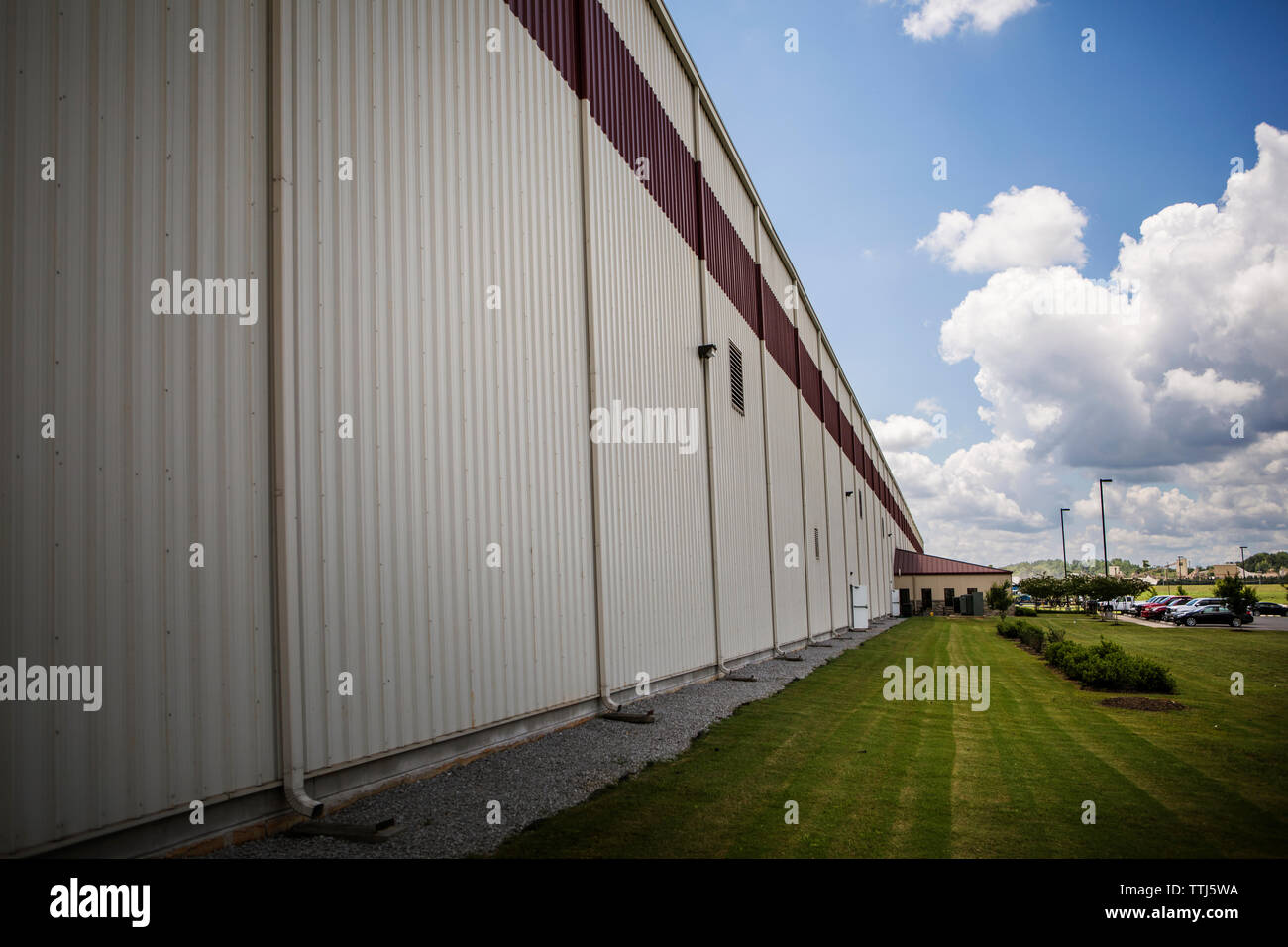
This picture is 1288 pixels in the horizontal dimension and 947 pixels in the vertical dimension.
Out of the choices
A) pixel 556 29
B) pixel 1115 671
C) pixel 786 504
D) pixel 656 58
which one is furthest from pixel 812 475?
pixel 556 29

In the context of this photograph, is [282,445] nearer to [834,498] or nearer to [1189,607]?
[834,498]

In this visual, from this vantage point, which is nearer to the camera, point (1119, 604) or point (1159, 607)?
point (1159, 607)

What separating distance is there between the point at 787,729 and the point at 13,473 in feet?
29.7

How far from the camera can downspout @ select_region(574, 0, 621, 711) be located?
10422 millimetres

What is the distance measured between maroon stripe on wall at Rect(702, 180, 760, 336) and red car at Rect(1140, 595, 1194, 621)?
38836 millimetres

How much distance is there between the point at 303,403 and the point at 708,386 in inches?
443

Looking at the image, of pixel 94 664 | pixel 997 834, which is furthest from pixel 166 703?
pixel 997 834

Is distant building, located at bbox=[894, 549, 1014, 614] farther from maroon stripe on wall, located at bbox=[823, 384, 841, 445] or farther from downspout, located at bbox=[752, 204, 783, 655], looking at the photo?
downspout, located at bbox=[752, 204, 783, 655]

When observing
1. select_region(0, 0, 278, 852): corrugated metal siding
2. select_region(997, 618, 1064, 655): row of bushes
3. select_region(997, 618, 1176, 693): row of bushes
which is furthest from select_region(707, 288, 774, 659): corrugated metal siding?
select_region(0, 0, 278, 852): corrugated metal siding

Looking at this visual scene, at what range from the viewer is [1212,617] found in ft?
129

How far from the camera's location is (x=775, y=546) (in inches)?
835

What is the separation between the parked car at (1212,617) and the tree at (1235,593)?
3.19 ft

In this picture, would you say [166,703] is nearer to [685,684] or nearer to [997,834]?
[997,834]

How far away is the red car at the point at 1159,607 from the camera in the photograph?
4525 centimetres
